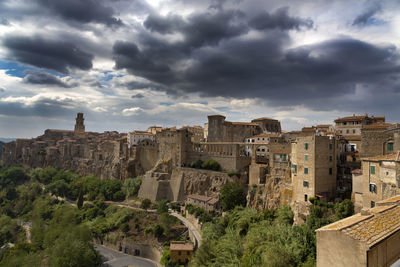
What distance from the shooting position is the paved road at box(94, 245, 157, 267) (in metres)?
30.7

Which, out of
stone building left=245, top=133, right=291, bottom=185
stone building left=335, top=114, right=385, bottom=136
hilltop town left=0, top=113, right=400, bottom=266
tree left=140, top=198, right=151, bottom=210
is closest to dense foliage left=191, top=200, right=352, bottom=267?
hilltop town left=0, top=113, right=400, bottom=266

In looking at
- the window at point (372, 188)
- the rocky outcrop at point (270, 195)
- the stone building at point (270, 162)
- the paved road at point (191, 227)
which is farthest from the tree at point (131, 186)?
the window at point (372, 188)

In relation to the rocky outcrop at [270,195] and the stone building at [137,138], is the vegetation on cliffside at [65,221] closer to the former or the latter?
the rocky outcrop at [270,195]

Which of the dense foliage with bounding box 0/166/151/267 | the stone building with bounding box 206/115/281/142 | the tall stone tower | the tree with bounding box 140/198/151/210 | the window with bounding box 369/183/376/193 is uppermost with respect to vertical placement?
the tall stone tower

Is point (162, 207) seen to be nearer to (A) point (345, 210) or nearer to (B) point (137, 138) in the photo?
(B) point (137, 138)

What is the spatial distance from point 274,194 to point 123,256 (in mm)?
22130

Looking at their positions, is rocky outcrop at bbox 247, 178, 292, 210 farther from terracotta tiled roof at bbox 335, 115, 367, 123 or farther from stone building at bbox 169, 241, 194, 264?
terracotta tiled roof at bbox 335, 115, 367, 123

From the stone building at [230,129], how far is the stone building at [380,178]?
104 ft

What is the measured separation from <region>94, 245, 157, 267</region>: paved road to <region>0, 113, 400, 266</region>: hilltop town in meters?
10.2

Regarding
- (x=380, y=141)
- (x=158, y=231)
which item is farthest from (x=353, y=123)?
(x=158, y=231)

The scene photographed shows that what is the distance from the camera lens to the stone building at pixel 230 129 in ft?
161

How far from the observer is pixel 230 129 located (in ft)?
162

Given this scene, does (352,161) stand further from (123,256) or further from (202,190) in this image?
(123,256)

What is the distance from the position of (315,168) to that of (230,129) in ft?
93.1
